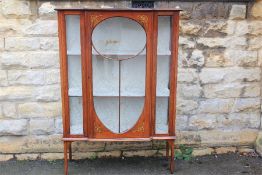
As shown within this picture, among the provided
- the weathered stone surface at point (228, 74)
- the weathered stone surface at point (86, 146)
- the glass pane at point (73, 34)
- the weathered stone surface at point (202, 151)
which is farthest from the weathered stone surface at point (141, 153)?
the glass pane at point (73, 34)

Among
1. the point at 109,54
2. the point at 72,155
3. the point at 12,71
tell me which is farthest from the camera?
the point at 72,155

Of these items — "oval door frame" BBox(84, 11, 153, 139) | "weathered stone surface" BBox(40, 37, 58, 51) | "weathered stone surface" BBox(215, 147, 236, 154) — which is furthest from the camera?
"weathered stone surface" BBox(215, 147, 236, 154)

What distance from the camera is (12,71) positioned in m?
3.69

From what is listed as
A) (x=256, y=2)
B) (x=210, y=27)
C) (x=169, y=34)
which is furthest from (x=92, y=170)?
(x=256, y=2)

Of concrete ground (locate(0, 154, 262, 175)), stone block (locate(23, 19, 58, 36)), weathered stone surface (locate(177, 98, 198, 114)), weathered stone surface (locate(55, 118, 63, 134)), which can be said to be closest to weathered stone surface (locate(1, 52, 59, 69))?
stone block (locate(23, 19, 58, 36))

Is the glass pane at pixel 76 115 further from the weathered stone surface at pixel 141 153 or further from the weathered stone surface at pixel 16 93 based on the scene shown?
the weathered stone surface at pixel 141 153

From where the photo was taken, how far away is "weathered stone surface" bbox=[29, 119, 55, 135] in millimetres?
3844

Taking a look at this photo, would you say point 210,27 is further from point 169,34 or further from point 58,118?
point 58,118

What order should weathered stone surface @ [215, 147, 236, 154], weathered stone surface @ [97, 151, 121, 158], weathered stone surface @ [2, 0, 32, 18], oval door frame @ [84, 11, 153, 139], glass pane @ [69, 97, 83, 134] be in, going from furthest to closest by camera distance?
weathered stone surface @ [215, 147, 236, 154] → weathered stone surface @ [97, 151, 121, 158] → weathered stone surface @ [2, 0, 32, 18] → glass pane @ [69, 97, 83, 134] → oval door frame @ [84, 11, 153, 139]

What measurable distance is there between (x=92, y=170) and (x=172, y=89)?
3.89 feet

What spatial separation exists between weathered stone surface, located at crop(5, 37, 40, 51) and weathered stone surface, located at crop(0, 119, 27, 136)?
2.47 feet

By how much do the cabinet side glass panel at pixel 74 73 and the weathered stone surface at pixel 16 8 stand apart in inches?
24.8

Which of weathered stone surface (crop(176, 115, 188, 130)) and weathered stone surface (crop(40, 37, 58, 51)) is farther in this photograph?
weathered stone surface (crop(176, 115, 188, 130))

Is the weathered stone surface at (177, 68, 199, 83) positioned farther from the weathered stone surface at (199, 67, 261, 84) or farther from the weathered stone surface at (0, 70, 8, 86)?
the weathered stone surface at (0, 70, 8, 86)
